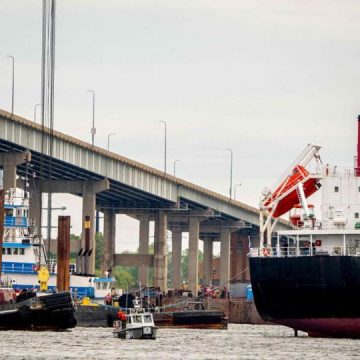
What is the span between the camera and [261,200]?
133 meters

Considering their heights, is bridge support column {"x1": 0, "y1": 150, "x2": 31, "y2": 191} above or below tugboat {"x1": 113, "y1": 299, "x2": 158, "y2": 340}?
above

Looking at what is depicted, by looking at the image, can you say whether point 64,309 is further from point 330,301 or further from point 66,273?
point 330,301

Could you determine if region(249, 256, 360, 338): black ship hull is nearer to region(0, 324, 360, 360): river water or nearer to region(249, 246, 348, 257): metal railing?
region(249, 246, 348, 257): metal railing

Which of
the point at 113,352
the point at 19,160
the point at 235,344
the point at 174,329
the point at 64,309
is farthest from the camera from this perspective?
the point at 19,160

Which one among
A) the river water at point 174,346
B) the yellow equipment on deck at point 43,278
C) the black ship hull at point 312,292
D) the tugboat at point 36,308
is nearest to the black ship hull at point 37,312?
the tugboat at point 36,308

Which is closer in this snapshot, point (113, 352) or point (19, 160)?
point (113, 352)

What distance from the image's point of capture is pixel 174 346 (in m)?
116

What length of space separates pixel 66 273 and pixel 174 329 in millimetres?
11971

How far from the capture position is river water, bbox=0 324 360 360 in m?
105

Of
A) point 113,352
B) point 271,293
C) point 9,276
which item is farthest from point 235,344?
point 9,276

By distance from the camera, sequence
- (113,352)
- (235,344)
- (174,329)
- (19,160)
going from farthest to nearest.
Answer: (19,160) < (174,329) < (235,344) < (113,352)

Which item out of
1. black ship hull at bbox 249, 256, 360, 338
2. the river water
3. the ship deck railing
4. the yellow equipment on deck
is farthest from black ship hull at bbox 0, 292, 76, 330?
black ship hull at bbox 249, 256, 360, 338

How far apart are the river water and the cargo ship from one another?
5.82ft

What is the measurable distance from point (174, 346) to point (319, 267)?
1159 centimetres
